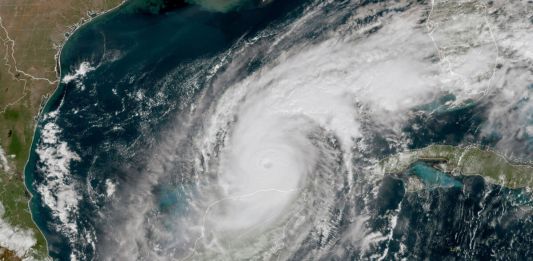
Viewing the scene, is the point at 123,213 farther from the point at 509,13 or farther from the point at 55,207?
the point at 509,13

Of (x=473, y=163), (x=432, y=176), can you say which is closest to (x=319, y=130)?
(x=432, y=176)

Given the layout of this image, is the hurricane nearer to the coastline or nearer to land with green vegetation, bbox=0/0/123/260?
the coastline

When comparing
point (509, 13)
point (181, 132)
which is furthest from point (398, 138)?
point (181, 132)

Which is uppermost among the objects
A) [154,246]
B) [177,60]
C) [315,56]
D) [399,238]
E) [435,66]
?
[177,60]

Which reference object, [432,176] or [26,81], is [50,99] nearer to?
[26,81]

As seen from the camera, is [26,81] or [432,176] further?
[26,81]

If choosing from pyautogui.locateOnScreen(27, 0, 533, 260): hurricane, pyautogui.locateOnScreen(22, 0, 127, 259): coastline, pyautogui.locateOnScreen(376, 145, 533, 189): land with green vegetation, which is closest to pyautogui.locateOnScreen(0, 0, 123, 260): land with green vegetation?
pyautogui.locateOnScreen(22, 0, 127, 259): coastline

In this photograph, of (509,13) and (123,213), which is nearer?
Result: (509,13)
